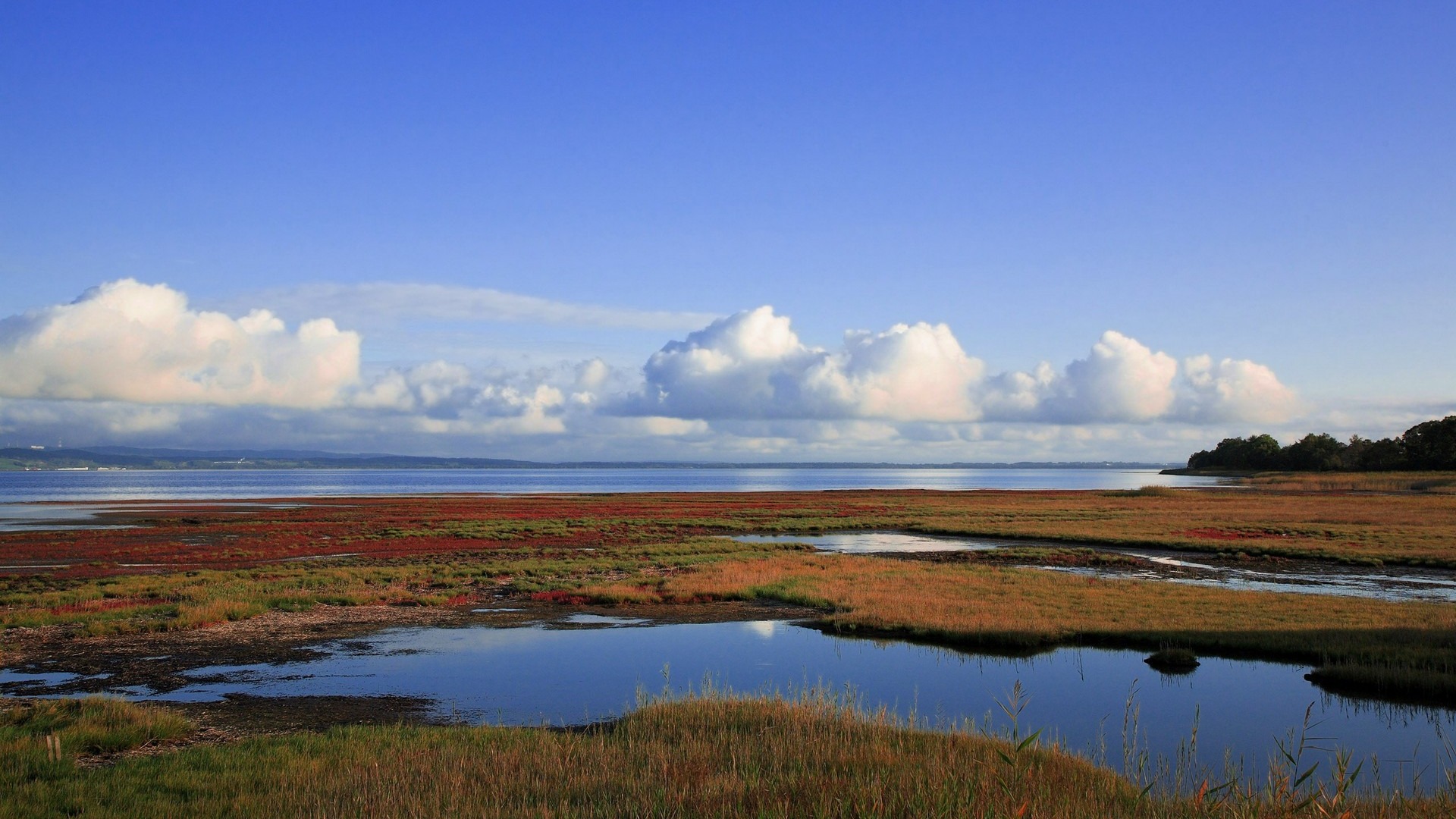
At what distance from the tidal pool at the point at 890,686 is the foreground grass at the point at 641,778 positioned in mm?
2597

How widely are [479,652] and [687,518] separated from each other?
184 feet

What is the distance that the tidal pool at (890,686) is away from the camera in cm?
1576

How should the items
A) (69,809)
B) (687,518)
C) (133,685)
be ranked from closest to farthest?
(69,809) → (133,685) → (687,518)

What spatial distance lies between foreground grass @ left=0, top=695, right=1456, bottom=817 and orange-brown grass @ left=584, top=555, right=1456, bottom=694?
10.7 metres

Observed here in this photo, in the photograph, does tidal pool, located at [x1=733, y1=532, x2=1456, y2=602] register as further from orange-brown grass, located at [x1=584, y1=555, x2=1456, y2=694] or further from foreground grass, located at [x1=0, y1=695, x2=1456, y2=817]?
foreground grass, located at [x1=0, y1=695, x2=1456, y2=817]

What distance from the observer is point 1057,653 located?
23.0m

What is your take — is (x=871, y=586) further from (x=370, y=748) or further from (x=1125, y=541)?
(x=1125, y=541)

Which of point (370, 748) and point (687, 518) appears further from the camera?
point (687, 518)

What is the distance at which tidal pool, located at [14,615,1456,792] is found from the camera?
1576cm

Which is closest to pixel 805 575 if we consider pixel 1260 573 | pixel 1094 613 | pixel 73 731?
pixel 1094 613

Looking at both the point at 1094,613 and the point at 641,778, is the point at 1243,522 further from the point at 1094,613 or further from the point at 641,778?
the point at 641,778

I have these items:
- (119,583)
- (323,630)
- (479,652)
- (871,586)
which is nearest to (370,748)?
(479,652)

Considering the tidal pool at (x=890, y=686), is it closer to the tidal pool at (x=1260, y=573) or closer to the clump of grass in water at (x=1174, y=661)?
the clump of grass in water at (x=1174, y=661)

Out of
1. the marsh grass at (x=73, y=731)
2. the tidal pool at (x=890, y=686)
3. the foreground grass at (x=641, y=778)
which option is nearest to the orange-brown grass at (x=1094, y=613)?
the tidal pool at (x=890, y=686)
